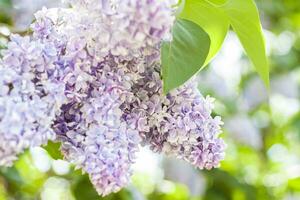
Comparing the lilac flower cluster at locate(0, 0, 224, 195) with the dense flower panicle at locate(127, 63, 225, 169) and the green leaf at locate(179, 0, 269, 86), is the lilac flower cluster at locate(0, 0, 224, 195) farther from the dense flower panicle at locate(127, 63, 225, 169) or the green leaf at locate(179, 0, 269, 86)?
the green leaf at locate(179, 0, 269, 86)

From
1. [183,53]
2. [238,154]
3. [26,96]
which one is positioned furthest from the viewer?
[238,154]

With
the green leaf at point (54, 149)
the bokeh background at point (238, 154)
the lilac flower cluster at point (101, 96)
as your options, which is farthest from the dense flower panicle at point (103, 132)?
the bokeh background at point (238, 154)

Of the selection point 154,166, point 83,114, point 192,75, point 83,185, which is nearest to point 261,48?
point 192,75

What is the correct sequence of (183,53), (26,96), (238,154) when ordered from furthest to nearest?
(238,154) → (183,53) → (26,96)

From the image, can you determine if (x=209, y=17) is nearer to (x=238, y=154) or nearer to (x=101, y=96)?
(x=101, y=96)

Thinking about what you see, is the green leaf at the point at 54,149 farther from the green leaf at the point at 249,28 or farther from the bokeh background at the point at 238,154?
the bokeh background at the point at 238,154

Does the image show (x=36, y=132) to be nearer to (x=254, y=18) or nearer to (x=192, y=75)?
(x=192, y=75)

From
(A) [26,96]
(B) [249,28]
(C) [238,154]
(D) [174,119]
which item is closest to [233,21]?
(B) [249,28]
